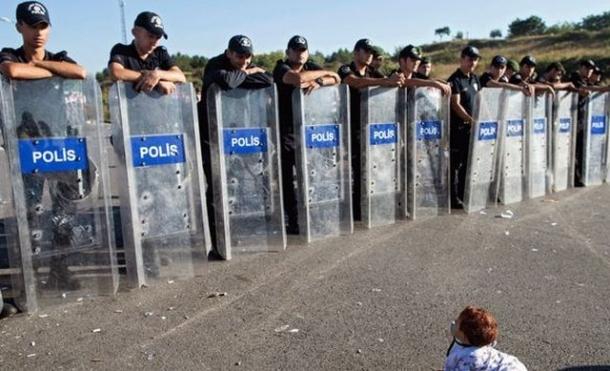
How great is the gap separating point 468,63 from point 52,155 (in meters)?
5.29

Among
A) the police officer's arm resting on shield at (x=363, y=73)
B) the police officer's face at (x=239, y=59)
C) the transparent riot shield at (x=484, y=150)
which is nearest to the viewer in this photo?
the police officer's face at (x=239, y=59)

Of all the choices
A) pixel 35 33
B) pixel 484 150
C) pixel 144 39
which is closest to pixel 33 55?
pixel 35 33

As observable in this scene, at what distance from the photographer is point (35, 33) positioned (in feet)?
13.4

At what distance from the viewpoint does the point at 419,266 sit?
5156mm

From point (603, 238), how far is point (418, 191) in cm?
206

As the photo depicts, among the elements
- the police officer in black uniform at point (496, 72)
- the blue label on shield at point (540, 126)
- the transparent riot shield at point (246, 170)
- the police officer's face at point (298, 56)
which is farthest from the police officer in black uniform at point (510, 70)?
the transparent riot shield at point (246, 170)

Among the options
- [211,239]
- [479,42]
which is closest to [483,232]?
[211,239]

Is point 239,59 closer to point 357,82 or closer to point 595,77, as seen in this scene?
point 357,82

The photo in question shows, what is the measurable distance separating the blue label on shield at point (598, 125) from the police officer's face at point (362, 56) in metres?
4.53

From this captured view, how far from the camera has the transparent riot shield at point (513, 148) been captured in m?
7.61

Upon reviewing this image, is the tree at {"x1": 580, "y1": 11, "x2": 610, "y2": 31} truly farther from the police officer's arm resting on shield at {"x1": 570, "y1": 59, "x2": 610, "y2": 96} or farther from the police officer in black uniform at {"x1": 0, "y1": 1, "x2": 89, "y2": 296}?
the police officer in black uniform at {"x1": 0, "y1": 1, "x2": 89, "y2": 296}

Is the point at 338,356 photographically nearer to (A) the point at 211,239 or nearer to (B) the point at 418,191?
(A) the point at 211,239

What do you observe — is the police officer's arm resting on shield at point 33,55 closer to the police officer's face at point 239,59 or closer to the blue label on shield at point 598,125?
the police officer's face at point 239,59

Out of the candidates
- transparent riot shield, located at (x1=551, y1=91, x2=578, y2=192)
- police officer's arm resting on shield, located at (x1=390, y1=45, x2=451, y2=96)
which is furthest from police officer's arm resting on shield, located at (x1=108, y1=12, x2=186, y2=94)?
transparent riot shield, located at (x1=551, y1=91, x2=578, y2=192)
